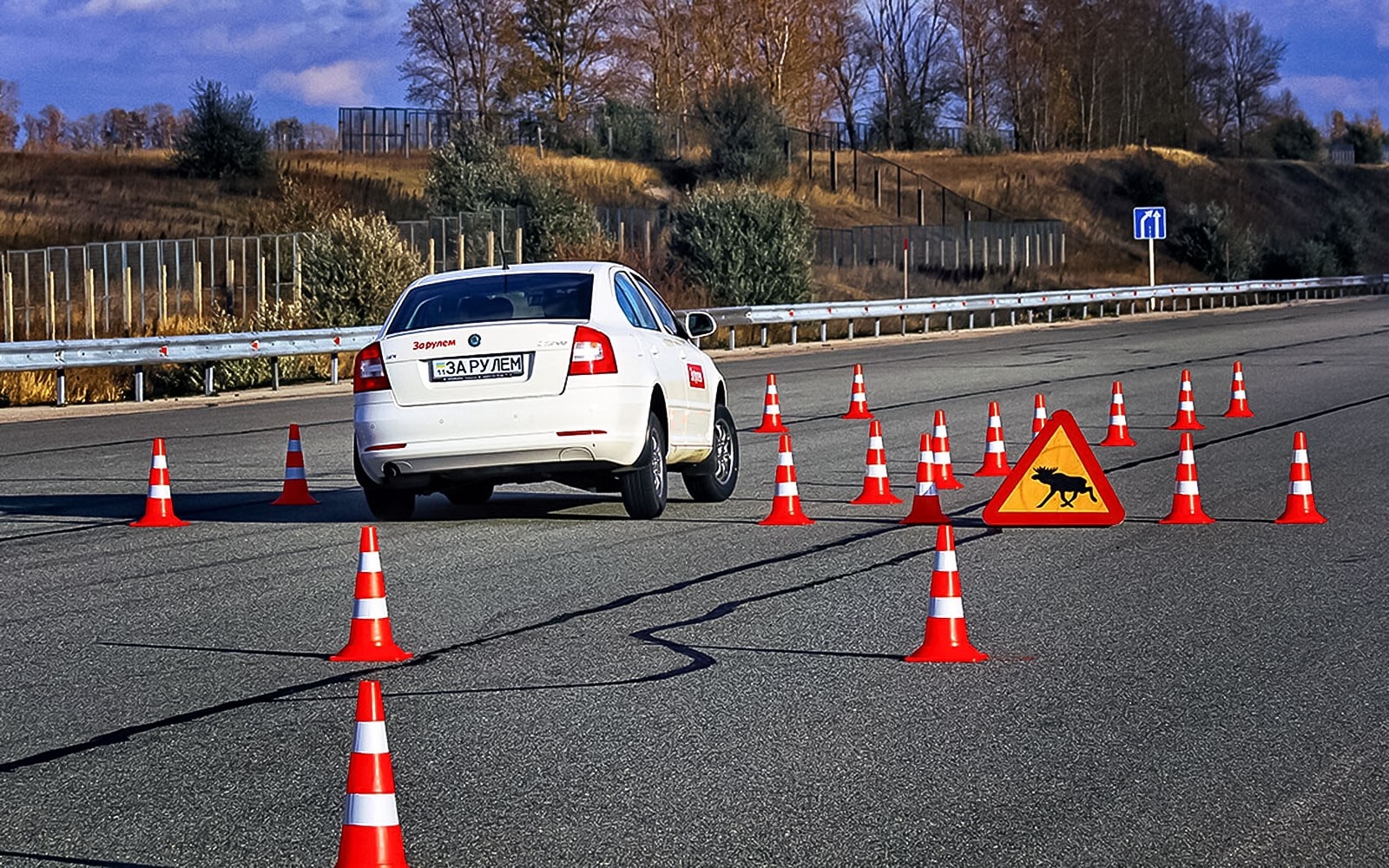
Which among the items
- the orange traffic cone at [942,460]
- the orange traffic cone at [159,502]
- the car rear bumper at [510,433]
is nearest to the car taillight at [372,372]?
the car rear bumper at [510,433]

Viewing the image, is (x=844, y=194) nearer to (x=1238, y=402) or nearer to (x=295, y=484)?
(x=1238, y=402)

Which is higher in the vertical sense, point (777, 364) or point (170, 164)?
point (170, 164)

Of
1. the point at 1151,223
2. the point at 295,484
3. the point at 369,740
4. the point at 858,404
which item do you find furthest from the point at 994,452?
the point at 1151,223

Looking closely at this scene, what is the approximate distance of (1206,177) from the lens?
10575 centimetres

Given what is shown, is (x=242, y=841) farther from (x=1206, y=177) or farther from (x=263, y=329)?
(x=1206, y=177)

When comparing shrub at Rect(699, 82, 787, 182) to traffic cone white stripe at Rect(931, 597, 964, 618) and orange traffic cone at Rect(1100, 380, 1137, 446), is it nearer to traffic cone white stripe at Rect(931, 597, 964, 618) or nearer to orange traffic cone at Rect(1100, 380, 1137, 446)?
orange traffic cone at Rect(1100, 380, 1137, 446)

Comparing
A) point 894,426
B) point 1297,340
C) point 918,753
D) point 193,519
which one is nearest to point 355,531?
point 193,519

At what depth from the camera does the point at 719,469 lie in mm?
14141

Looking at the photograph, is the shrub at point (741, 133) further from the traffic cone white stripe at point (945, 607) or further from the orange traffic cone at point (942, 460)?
the traffic cone white stripe at point (945, 607)

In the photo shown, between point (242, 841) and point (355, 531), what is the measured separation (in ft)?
23.7

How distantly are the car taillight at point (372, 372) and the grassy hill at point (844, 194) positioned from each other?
25.9m

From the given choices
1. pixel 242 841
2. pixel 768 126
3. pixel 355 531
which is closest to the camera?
pixel 242 841

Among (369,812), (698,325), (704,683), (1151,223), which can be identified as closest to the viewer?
(369,812)

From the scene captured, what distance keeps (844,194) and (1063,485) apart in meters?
67.7
